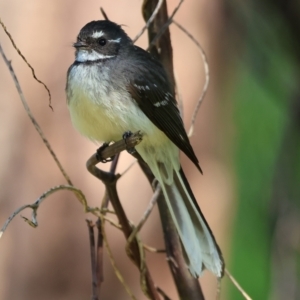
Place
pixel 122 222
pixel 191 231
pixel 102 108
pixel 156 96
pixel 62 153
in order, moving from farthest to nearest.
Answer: pixel 62 153
pixel 156 96
pixel 102 108
pixel 191 231
pixel 122 222

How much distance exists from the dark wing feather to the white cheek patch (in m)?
0.14

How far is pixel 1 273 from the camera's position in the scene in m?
3.16

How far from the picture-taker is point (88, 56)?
257 cm

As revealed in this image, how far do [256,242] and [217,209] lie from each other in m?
3.19

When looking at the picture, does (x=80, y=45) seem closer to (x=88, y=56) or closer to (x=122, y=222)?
(x=88, y=56)

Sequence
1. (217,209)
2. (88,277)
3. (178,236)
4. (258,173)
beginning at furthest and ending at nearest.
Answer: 1. (258,173)
2. (217,209)
3. (88,277)
4. (178,236)

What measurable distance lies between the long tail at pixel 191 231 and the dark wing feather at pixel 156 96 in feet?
0.56

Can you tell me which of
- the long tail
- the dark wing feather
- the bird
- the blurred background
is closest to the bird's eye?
the bird

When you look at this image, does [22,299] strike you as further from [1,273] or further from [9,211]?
[9,211]

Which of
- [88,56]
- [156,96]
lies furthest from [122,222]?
[88,56]

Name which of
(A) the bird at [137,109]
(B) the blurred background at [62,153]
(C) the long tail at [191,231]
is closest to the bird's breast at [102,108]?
(A) the bird at [137,109]

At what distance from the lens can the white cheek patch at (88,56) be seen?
8.38 ft

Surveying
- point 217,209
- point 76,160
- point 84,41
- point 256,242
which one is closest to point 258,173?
point 256,242

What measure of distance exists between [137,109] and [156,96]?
131mm
